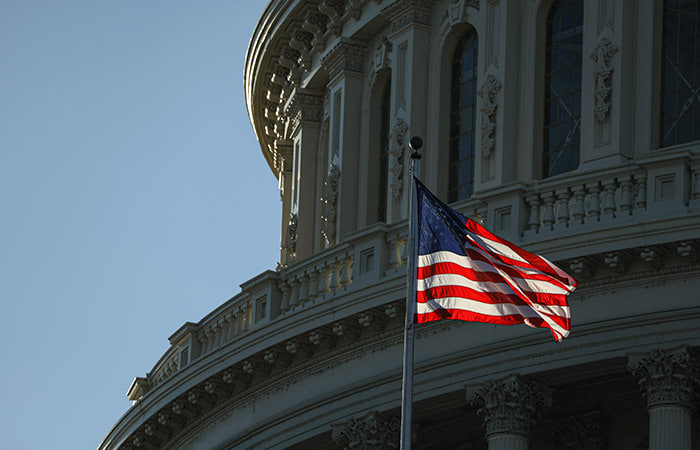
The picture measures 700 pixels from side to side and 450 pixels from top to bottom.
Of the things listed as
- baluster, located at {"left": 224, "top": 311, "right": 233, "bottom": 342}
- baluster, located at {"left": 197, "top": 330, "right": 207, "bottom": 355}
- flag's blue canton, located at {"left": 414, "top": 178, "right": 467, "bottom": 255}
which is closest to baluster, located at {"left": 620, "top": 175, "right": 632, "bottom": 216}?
flag's blue canton, located at {"left": 414, "top": 178, "right": 467, "bottom": 255}

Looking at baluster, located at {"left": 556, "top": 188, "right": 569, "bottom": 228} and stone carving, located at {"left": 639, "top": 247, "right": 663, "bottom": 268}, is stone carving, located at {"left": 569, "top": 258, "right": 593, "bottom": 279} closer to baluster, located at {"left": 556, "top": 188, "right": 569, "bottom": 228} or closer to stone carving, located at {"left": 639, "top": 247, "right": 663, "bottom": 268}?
stone carving, located at {"left": 639, "top": 247, "right": 663, "bottom": 268}

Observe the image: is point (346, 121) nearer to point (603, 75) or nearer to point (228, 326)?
point (228, 326)

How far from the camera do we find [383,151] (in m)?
37.7

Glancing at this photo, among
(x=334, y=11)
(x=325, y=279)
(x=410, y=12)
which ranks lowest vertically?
(x=325, y=279)

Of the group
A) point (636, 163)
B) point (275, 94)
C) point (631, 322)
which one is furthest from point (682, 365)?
point (275, 94)

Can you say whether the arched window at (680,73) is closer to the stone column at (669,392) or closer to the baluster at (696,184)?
the baluster at (696,184)

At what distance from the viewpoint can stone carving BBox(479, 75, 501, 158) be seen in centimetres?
3391

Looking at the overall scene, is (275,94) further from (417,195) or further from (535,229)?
(417,195)

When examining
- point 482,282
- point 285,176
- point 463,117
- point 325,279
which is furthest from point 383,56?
point 482,282

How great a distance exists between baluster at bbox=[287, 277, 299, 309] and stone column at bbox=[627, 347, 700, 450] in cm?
773

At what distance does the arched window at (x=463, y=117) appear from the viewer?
35125 mm

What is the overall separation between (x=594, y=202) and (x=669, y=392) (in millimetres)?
3269

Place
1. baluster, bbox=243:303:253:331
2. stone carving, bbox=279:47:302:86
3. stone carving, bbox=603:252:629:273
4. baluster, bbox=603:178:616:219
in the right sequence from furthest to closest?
stone carving, bbox=279:47:302:86 → baluster, bbox=243:303:253:331 → baluster, bbox=603:178:616:219 → stone carving, bbox=603:252:629:273

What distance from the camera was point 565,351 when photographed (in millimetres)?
A: 27391
